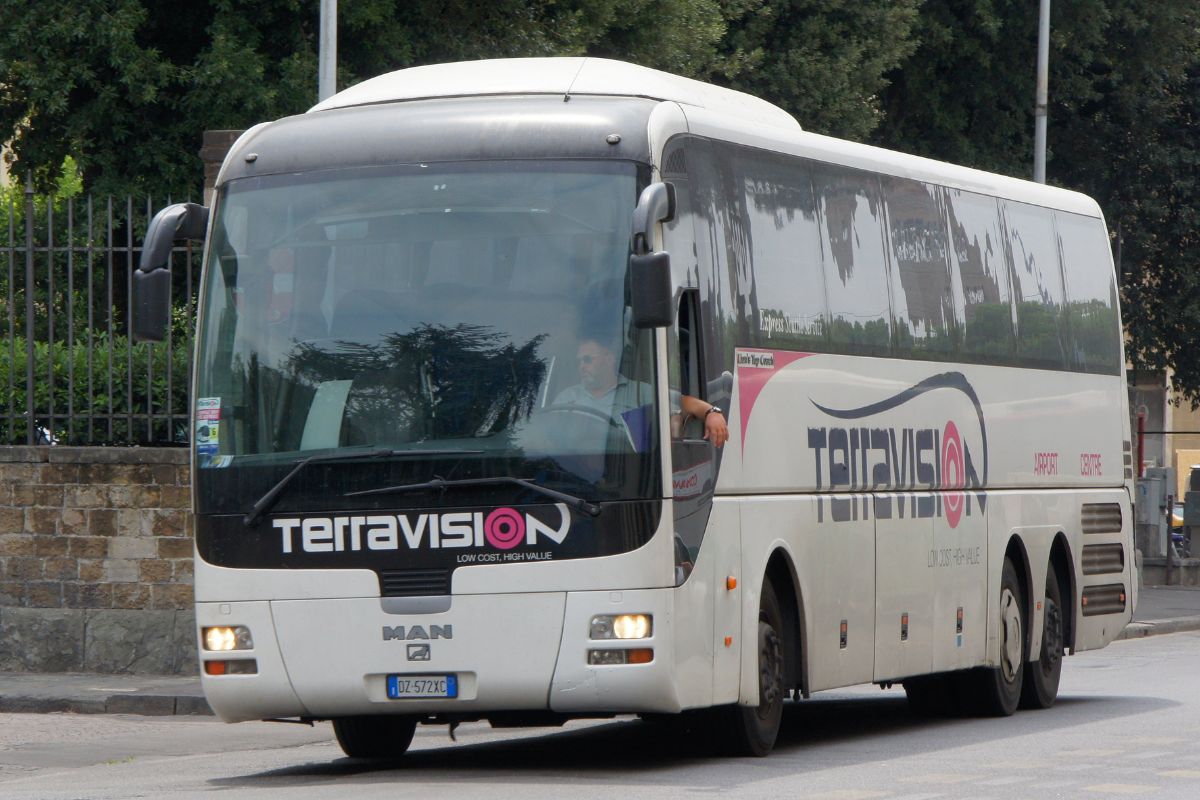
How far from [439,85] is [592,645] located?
3.08 metres

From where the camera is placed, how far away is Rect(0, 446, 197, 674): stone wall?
1652 cm

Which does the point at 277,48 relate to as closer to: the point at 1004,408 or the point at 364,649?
the point at 1004,408

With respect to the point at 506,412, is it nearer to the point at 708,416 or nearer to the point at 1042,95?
the point at 708,416

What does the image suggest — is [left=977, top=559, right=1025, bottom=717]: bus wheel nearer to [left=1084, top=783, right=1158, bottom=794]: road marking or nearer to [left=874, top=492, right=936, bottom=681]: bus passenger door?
[left=874, top=492, right=936, bottom=681]: bus passenger door

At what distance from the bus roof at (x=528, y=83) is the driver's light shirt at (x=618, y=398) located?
1.63 meters

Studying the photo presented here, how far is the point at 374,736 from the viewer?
38.7ft

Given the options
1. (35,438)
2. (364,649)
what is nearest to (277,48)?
(35,438)

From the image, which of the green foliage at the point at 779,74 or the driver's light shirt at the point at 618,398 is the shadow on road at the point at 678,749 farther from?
the green foliage at the point at 779,74

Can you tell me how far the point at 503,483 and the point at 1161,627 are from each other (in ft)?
57.4

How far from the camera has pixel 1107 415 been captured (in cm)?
1650

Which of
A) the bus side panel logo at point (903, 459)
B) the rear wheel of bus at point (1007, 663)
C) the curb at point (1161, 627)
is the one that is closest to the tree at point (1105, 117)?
the curb at point (1161, 627)

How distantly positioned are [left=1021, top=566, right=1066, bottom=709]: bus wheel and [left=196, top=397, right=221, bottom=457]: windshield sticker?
686cm

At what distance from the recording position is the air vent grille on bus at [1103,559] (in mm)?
15969

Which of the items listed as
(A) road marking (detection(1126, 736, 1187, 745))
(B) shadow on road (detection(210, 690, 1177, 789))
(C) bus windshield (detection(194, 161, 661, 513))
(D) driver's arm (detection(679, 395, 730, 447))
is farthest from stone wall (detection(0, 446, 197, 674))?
(A) road marking (detection(1126, 736, 1187, 745))
